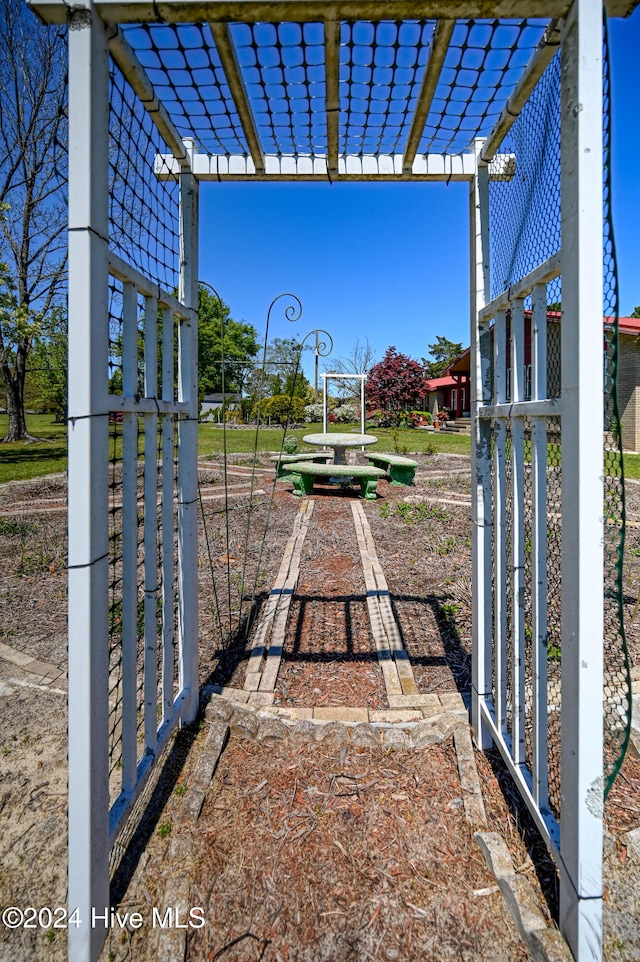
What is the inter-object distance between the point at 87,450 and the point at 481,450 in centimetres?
150

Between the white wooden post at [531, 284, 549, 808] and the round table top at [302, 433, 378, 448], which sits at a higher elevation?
the round table top at [302, 433, 378, 448]

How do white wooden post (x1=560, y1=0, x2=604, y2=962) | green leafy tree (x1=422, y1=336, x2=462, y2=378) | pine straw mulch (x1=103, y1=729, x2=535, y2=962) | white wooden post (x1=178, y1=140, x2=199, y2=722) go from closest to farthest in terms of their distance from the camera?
white wooden post (x1=560, y1=0, x2=604, y2=962) < pine straw mulch (x1=103, y1=729, x2=535, y2=962) < white wooden post (x1=178, y1=140, x2=199, y2=722) < green leafy tree (x1=422, y1=336, x2=462, y2=378)

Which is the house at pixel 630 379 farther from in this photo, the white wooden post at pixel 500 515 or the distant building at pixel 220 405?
the white wooden post at pixel 500 515

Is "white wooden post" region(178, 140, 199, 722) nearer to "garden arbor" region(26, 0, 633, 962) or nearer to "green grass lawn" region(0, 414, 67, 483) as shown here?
"garden arbor" region(26, 0, 633, 962)

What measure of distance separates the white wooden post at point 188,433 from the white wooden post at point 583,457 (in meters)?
1.48

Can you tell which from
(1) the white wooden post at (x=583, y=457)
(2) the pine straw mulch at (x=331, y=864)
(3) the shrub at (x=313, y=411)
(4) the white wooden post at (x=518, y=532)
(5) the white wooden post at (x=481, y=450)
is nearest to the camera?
(1) the white wooden post at (x=583, y=457)

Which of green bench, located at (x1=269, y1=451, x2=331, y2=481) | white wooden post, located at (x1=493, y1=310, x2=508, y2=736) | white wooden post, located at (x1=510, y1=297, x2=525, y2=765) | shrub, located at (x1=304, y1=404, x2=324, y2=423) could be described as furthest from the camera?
shrub, located at (x1=304, y1=404, x2=324, y2=423)

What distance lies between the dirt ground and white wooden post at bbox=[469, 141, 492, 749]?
1.37 feet

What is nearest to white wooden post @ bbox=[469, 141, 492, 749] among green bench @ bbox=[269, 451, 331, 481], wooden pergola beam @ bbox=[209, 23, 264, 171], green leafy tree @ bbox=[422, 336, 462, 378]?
wooden pergola beam @ bbox=[209, 23, 264, 171]

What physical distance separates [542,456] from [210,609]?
9.06ft

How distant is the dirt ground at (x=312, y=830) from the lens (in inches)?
53.5

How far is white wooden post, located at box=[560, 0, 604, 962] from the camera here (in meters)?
1.16

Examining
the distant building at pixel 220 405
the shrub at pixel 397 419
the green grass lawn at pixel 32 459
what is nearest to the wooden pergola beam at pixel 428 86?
the distant building at pixel 220 405

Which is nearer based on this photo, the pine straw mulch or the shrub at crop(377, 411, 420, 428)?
the pine straw mulch
